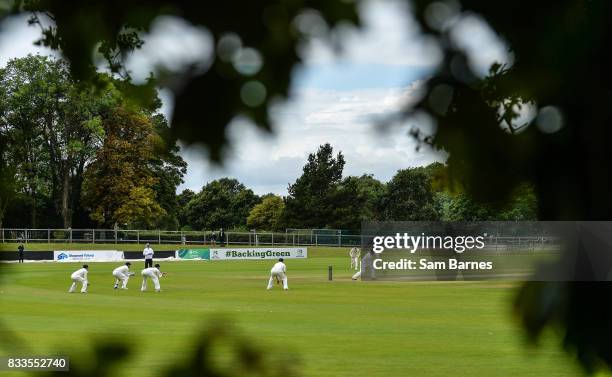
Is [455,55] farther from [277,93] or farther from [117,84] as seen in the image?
[117,84]

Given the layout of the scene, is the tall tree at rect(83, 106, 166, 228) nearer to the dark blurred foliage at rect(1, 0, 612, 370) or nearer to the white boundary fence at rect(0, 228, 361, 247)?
the dark blurred foliage at rect(1, 0, 612, 370)

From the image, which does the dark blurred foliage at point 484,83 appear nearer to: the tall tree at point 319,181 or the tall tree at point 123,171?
the tall tree at point 123,171

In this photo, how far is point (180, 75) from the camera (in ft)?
4.88

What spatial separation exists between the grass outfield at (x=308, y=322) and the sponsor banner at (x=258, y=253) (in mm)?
20878

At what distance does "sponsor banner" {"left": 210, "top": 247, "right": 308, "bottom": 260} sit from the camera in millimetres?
63719

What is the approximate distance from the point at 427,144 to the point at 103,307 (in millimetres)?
24701

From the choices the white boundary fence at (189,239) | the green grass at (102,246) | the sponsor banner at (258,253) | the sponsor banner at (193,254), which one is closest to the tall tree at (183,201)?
the green grass at (102,246)

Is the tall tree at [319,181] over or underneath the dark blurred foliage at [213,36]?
underneath

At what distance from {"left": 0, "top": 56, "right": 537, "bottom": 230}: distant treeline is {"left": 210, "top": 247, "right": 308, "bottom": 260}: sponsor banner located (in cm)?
6068

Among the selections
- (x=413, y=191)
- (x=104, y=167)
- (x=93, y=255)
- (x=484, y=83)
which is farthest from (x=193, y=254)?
(x=484, y=83)

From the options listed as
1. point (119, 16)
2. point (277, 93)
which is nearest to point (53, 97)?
point (119, 16)

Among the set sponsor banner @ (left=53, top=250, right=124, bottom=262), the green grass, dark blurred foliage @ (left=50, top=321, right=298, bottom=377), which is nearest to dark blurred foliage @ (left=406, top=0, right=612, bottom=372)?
dark blurred foliage @ (left=50, top=321, right=298, bottom=377)

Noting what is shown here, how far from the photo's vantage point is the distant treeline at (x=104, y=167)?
1498 mm

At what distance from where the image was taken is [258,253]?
64.9 metres
